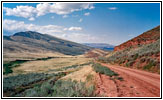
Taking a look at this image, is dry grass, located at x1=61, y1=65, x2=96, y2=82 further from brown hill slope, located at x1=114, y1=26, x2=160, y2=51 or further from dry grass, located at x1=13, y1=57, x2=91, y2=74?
dry grass, located at x1=13, y1=57, x2=91, y2=74

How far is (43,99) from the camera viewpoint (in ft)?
27.5

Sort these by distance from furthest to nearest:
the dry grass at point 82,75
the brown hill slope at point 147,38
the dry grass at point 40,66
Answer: the dry grass at point 40,66 < the brown hill slope at point 147,38 < the dry grass at point 82,75

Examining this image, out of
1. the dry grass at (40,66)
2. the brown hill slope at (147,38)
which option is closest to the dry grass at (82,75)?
the brown hill slope at (147,38)

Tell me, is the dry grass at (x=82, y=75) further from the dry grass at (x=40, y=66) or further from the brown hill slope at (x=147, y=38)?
the dry grass at (x=40, y=66)

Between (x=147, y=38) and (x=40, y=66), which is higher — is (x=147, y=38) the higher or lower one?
the higher one

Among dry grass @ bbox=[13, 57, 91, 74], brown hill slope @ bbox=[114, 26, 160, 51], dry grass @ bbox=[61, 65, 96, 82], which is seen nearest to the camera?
dry grass @ bbox=[61, 65, 96, 82]

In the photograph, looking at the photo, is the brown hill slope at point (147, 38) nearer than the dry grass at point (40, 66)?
Yes

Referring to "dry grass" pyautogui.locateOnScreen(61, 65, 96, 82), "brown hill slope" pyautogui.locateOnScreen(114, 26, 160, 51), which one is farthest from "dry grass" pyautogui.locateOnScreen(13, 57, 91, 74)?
"dry grass" pyautogui.locateOnScreen(61, 65, 96, 82)

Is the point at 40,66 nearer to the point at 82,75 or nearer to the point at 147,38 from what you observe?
the point at 147,38

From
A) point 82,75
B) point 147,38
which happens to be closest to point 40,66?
point 147,38

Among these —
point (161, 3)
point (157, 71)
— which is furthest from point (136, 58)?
point (161, 3)

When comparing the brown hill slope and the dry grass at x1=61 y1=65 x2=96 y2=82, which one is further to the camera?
the brown hill slope

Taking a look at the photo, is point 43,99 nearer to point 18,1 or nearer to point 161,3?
point 18,1

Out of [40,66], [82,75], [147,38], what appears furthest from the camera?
[40,66]
